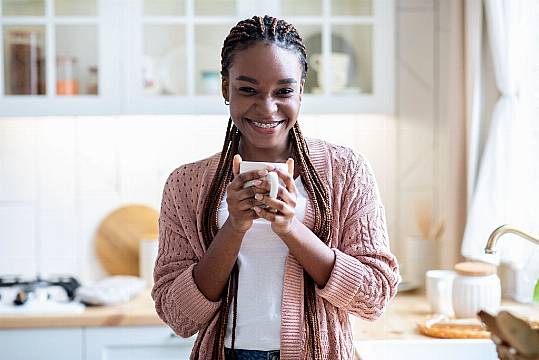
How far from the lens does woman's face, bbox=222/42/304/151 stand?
1.49 metres

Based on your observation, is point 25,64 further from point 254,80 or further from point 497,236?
point 497,236

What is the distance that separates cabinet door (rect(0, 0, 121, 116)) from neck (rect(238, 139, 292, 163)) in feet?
4.47

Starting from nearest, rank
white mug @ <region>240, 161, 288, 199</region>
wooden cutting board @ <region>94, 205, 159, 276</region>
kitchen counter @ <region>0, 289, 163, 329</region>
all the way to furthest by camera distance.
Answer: white mug @ <region>240, 161, 288, 199</region> → kitchen counter @ <region>0, 289, 163, 329</region> → wooden cutting board @ <region>94, 205, 159, 276</region>

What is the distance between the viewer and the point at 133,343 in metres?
2.64

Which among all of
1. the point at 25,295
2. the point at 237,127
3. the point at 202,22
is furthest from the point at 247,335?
the point at 202,22

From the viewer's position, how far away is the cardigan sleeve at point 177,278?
1.56 metres

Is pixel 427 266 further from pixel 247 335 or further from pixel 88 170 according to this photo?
pixel 247 335

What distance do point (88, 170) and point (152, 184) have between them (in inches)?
9.1

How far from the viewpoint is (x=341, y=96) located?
2.94 meters

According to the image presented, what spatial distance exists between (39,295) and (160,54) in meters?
0.87

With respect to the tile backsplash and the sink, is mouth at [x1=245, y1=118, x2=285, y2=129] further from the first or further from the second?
the tile backsplash

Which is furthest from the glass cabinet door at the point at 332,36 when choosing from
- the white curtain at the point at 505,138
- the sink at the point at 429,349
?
the sink at the point at 429,349

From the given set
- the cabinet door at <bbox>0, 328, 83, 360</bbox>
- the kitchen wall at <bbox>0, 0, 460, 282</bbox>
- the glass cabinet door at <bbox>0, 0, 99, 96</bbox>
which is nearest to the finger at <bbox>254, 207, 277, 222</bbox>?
the cabinet door at <bbox>0, 328, 83, 360</bbox>

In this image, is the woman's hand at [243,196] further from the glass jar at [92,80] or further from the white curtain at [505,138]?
the glass jar at [92,80]
